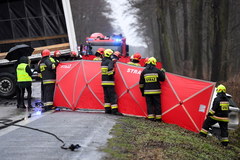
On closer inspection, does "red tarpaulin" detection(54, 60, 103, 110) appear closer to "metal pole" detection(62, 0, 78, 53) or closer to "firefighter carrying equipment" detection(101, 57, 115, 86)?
"firefighter carrying equipment" detection(101, 57, 115, 86)

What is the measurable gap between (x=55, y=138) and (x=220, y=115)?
379 centimetres

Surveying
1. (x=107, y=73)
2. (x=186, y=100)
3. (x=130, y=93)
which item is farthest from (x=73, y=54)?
(x=186, y=100)

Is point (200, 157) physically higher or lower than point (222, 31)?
lower

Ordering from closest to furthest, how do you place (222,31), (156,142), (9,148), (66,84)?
(9,148) < (156,142) < (66,84) < (222,31)

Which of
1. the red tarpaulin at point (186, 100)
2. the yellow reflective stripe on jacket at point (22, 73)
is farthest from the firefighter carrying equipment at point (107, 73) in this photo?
the yellow reflective stripe on jacket at point (22, 73)

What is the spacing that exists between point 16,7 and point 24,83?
3.09 metres

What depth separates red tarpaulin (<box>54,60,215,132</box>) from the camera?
8.47m

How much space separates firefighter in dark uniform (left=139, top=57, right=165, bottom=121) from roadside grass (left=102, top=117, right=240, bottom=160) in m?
0.31

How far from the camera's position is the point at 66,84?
10.4m

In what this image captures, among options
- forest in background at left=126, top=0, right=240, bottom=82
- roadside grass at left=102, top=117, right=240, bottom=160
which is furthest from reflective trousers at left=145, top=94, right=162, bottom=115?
forest in background at left=126, top=0, right=240, bottom=82

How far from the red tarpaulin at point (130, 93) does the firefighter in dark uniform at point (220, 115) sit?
30 cm

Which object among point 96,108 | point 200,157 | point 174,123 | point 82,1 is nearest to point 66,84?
point 96,108

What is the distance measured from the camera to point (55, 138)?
6.27 metres

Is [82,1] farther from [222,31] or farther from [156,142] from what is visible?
[156,142]
